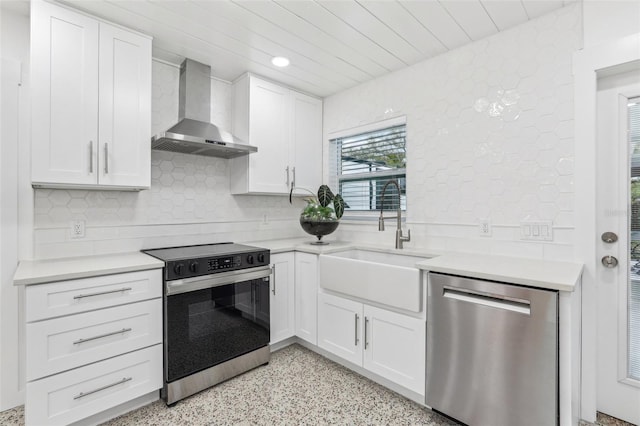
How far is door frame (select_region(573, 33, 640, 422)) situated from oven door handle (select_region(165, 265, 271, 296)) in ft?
6.75

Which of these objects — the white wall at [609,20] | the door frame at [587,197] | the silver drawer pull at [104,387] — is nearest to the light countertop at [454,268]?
the door frame at [587,197]

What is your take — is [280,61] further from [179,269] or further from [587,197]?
[587,197]

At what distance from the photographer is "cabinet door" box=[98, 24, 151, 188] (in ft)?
6.50

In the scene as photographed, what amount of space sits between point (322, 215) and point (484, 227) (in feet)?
4.28

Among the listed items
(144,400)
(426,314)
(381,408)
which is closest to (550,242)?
(426,314)

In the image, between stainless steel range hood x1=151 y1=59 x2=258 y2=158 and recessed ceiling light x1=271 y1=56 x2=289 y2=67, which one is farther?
recessed ceiling light x1=271 y1=56 x2=289 y2=67

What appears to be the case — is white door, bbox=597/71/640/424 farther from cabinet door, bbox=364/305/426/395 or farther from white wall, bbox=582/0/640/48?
cabinet door, bbox=364/305/426/395

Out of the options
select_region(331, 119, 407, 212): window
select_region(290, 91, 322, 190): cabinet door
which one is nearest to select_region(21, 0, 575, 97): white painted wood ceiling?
select_region(290, 91, 322, 190): cabinet door

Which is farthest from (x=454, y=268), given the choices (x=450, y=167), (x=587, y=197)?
(x=450, y=167)

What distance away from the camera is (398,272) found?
1935 mm

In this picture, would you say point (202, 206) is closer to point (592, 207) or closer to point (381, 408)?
point (381, 408)

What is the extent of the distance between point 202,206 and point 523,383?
2.54m

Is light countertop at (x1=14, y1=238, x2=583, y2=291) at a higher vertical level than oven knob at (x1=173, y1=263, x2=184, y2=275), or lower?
higher

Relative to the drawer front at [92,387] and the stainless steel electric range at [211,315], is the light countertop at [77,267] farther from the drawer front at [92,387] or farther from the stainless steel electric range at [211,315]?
the drawer front at [92,387]
